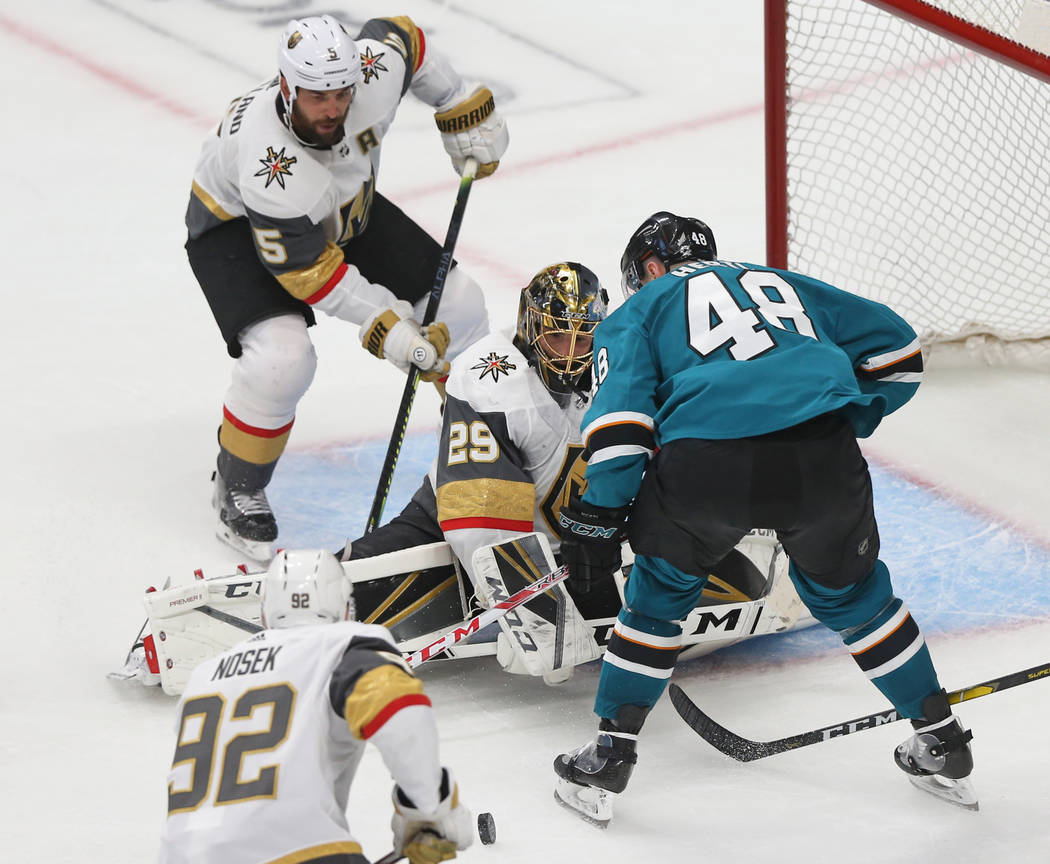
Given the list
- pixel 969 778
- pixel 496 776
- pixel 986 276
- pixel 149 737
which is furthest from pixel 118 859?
pixel 986 276

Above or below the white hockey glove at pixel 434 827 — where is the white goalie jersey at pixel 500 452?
below

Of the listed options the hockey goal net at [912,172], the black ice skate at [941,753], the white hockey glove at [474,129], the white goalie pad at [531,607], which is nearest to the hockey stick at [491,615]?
the white goalie pad at [531,607]

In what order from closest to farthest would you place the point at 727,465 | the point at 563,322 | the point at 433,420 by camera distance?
the point at 727,465 → the point at 563,322 → the point at 433,420

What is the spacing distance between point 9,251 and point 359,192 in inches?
86.4

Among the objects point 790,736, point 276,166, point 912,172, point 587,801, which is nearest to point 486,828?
point 587,801

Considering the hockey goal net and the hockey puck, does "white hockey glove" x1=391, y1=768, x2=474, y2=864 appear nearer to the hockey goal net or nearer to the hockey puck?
the hockey puck

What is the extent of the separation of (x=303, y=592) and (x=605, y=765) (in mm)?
921

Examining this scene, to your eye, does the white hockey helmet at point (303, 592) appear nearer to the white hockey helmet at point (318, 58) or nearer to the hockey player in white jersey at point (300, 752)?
the hockey player in white jersey at point (300, 752)

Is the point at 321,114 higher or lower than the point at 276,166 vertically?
higher

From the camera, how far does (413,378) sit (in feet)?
12.8

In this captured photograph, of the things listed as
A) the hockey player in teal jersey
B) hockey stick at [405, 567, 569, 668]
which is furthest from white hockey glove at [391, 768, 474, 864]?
hockey stick at [405, 567, 569, 668]

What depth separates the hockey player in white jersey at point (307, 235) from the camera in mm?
3578

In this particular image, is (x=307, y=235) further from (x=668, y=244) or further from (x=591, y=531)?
(x=591, y=531)

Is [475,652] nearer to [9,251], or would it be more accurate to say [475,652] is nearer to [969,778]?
[969,778]
